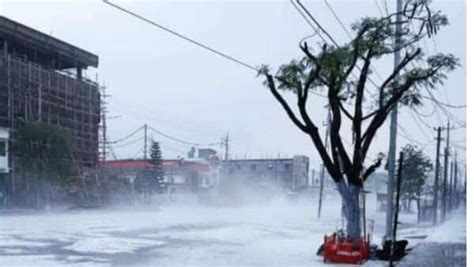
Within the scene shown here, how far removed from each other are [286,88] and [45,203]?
36.6 ft

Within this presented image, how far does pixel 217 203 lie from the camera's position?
25719 mm

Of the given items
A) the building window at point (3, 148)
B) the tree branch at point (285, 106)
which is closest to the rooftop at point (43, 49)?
the building window at point (3, 148)

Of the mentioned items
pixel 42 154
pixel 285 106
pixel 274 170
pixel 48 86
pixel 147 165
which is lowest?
pixel 274 170

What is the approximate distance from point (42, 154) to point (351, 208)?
11694 millimetres

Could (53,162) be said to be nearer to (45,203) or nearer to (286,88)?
(45,203)

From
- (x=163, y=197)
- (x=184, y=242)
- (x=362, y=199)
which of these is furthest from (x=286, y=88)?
(x=163, y=197)

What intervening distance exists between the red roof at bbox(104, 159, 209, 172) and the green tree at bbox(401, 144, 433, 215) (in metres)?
10.4

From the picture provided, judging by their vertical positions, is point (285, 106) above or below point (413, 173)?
above

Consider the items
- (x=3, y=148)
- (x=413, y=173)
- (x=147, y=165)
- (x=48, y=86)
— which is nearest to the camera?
(x=3, y=148)

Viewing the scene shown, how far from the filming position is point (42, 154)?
16.2 meters

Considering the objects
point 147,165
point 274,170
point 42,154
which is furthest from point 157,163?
point 42,154

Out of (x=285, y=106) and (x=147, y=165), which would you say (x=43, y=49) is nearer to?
(x=147, y=165)

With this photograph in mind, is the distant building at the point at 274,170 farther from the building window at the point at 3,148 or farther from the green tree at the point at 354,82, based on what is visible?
the green tree at the point at 354,82

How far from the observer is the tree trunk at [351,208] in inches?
260
